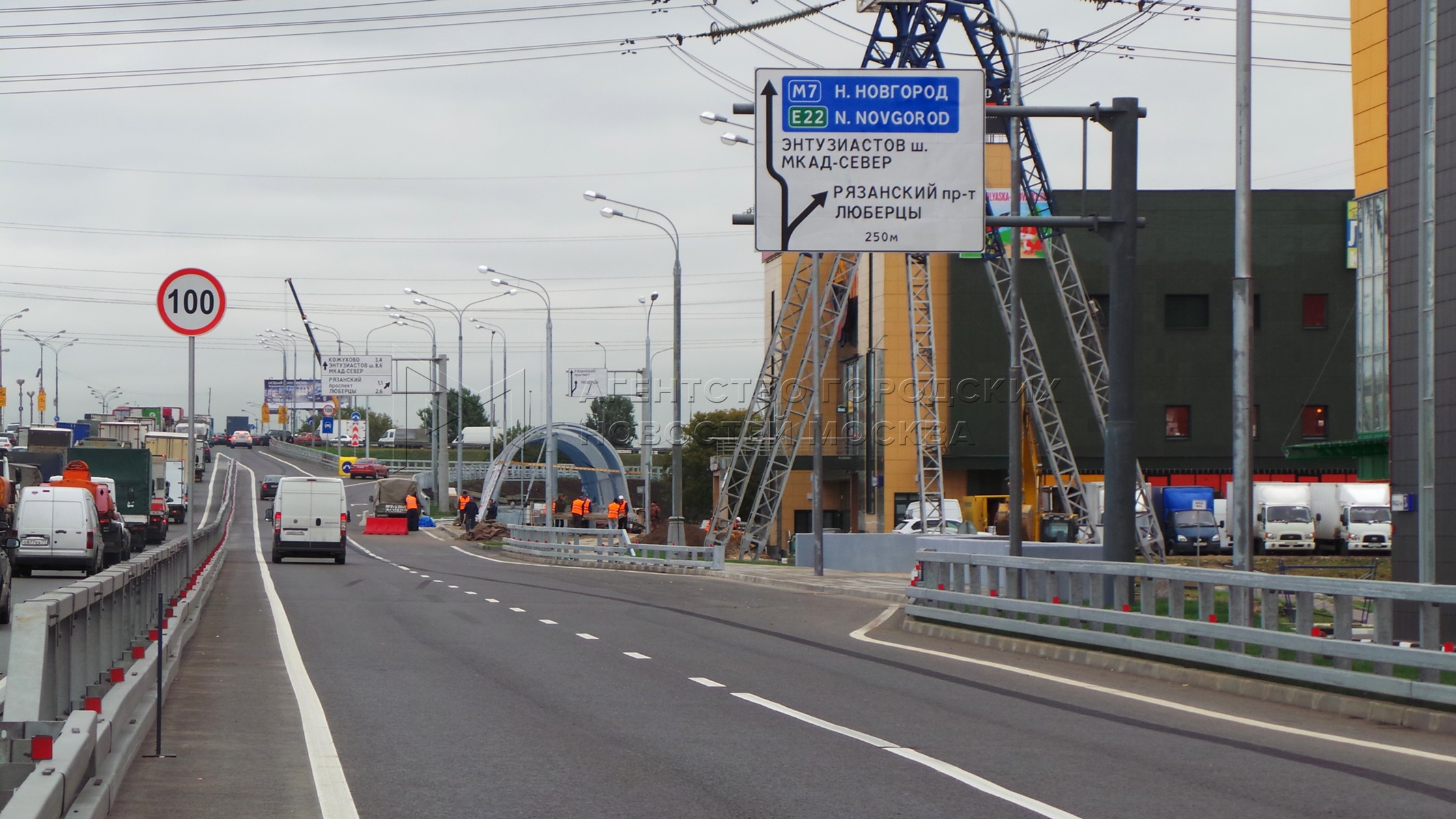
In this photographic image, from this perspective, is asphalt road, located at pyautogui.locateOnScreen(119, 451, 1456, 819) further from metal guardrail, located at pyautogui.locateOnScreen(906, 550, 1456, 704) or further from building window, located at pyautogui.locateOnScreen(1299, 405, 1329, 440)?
building window, located at pyautogui.locateOnScreen(1299, 405, 1329, 440)

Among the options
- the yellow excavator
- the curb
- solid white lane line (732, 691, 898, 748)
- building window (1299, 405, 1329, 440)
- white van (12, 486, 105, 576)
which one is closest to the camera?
solid white lane line (732, 691, 898, 748)

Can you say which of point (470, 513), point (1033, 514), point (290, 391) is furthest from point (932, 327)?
point (290, 391)

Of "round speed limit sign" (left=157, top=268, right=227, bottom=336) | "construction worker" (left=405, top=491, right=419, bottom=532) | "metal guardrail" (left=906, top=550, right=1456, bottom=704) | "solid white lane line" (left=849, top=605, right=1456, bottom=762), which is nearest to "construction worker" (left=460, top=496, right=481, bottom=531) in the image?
"construction worker" (left=405, top=491, right=419, bottom=532)

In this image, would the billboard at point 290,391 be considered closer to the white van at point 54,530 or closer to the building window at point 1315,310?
the building window at point 1315,310

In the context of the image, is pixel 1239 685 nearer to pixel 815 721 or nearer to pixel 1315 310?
pixel 815 721

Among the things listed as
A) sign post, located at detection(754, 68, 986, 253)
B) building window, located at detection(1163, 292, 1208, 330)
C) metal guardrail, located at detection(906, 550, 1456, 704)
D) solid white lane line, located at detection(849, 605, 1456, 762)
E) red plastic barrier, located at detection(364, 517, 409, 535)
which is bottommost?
red plastic barrier, located at detection(364, 517, 409, 535)

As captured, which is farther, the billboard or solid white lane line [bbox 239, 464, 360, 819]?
the billboard

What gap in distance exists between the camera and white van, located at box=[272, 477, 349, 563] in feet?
137

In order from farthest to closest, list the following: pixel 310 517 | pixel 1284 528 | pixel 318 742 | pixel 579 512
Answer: pixel 579 512
pixel 1284 528
pixel 310 517
pixel 318 742

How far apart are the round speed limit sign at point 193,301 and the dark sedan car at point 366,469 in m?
101

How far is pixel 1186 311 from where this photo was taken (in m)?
74.9

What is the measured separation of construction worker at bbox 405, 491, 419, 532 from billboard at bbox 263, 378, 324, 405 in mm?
67738

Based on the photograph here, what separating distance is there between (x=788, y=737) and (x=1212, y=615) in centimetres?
549

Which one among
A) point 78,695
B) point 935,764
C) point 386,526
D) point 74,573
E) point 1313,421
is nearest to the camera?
point 78,695
